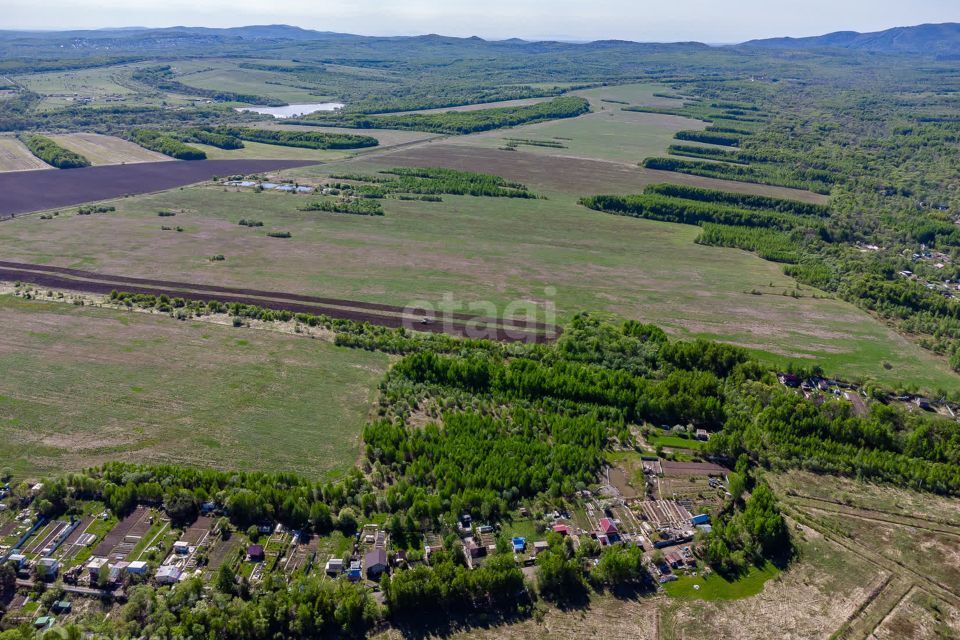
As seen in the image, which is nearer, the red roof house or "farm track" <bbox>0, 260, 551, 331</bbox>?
the red roof house

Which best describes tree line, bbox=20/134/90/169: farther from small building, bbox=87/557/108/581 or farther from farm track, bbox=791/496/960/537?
farm track, bbox=791/496/960/537

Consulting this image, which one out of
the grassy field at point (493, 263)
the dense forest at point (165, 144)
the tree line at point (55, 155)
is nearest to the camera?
the grassy field at point (493, 263)

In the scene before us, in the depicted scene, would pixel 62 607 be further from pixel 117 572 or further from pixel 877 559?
pixel 877 559

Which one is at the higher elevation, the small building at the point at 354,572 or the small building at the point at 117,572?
the small building at the point at 117,572

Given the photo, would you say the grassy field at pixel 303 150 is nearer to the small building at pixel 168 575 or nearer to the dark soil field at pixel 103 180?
the dark soil field at pixel 103 180

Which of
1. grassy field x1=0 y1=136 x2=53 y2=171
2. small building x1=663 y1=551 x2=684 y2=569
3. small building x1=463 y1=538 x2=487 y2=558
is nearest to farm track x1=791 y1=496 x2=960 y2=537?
small building x1=663 y1=551 x2=684 y2=569

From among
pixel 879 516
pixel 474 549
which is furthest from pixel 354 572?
pixel 879 516

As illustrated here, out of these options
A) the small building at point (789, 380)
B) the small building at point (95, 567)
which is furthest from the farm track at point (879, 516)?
the small building at point (95, 567)
